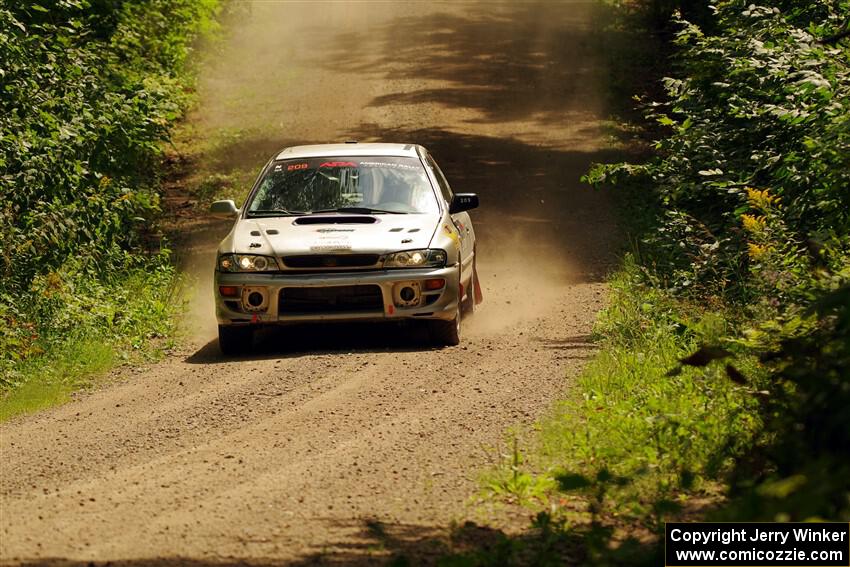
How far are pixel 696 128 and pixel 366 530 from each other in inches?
325

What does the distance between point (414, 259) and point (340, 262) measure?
0.66 meters

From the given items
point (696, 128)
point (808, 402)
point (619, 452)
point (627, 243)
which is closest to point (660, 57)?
point (627, 243)

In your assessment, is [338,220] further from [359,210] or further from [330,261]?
[330,261]

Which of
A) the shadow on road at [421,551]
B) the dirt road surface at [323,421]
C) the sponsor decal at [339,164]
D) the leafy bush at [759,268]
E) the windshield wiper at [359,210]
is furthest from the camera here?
the sponsor decal at [339,164]

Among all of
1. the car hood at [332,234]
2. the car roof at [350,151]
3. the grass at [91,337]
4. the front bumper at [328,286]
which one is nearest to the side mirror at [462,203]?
the car hood at [332,234]

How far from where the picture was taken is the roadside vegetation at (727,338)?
5.11m

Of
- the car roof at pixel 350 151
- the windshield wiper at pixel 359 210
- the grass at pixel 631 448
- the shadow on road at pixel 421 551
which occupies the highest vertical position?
the shadow on road at pixel 421 551

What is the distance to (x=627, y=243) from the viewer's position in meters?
17.3

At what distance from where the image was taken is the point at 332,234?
35.6ft

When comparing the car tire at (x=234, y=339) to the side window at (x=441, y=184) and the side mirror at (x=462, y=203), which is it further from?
→ the side window at (x=441, y=184)

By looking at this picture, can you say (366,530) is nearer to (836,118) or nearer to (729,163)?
(836,118)

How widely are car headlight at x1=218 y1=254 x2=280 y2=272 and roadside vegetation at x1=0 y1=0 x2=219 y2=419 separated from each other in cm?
142

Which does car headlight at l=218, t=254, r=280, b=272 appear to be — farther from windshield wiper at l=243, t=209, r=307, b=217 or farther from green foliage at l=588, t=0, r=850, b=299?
green foliage at l=588, t=0, r=850, b=299

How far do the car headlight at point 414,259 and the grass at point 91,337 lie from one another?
2506 millimetres
